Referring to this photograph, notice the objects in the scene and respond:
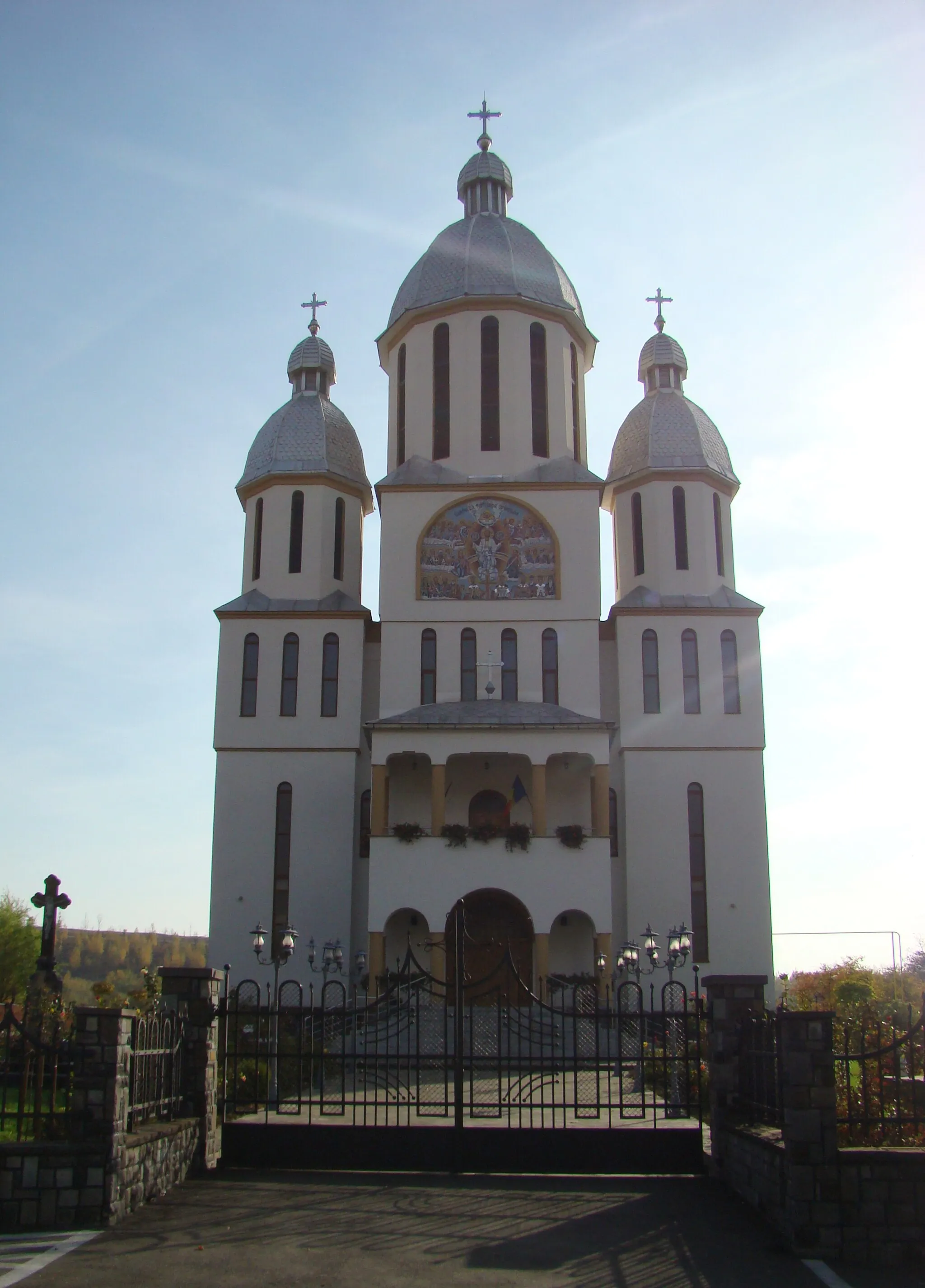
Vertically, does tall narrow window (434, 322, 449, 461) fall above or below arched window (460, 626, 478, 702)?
above

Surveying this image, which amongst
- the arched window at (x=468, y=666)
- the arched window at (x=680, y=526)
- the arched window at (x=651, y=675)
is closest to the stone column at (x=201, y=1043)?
the arched window at (x=468, y=666)

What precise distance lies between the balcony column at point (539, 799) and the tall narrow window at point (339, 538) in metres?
8.97

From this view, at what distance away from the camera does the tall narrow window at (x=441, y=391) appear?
32.8 meters

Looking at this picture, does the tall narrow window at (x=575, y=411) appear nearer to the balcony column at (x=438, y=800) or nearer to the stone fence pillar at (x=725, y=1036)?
the balcony column at (x=438, y=800)

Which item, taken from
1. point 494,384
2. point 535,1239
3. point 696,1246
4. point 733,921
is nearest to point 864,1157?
point 696,1246

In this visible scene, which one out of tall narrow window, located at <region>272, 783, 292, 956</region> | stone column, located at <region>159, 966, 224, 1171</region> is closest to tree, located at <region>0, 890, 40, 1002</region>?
tall narrow window, located at <region>272, 783, 292, 956</region>

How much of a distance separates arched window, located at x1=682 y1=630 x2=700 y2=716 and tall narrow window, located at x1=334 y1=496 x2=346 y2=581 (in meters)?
9.31

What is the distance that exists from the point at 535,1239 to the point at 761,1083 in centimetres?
285

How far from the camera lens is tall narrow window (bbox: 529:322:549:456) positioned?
32688 mm

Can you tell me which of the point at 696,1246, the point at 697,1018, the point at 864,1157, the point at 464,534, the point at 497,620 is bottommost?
the point at 696,1246

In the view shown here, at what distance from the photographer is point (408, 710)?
30.0m

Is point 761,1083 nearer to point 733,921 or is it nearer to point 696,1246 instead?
point 696,1246

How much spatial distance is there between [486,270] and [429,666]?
1099 cm

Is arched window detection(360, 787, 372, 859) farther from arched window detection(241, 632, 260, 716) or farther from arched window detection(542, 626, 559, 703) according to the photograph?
arched window detection(542, 626, 559, 703)
